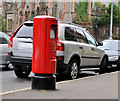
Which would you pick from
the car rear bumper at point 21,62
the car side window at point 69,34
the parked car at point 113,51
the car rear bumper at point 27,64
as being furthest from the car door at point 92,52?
the parked car at point 113,51

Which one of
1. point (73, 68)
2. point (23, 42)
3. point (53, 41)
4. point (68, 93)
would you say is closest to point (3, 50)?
point (23, 42)

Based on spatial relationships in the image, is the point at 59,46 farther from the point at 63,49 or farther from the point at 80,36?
the point at 80,36

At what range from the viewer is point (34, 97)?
620 centimetres

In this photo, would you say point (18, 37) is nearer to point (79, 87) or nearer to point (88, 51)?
point (88, 51)

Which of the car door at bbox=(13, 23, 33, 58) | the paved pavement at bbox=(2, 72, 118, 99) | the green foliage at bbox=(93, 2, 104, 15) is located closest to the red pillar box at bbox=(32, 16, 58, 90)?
the paved pavement at bbox=(2, 72, 118, 99)

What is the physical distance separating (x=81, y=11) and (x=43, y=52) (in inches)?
2062

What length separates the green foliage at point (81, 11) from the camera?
56969mm

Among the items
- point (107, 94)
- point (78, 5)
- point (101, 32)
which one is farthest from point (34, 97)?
point (101, 32)

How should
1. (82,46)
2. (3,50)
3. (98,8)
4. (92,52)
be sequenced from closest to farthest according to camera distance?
(82,46), (92,52), (3,50), (98,8)

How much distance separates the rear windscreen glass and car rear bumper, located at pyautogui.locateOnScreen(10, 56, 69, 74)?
74 cm

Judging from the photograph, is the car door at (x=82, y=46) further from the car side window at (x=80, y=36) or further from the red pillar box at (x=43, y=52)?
the red pillar box at (x=43, y=52)

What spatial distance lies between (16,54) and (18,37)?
552mm

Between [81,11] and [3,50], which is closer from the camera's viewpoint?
[3,50]

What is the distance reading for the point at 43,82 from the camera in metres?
7.21
